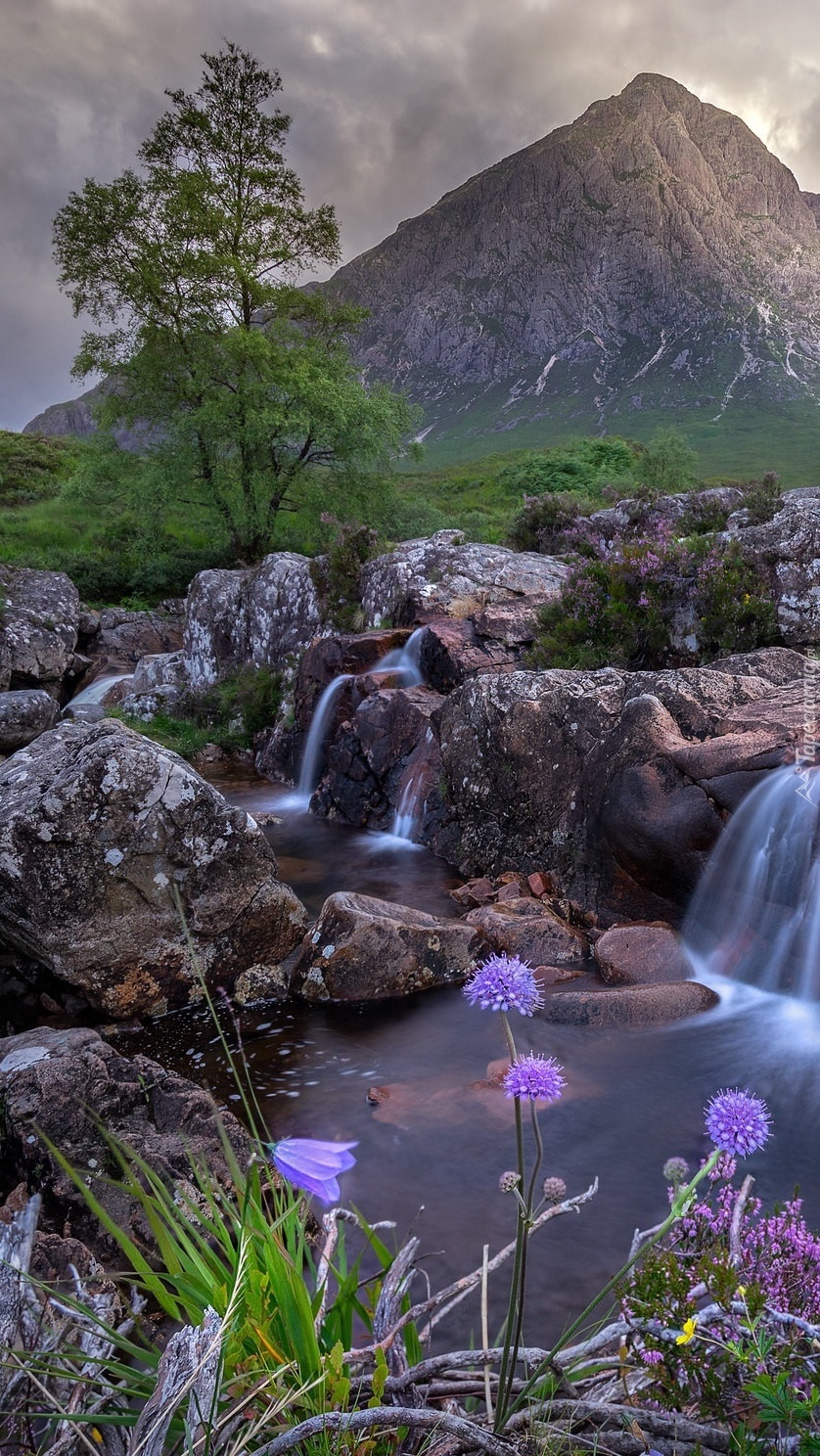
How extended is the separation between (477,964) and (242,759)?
1221 centimetres

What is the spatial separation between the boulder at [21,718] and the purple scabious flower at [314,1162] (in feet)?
45.1

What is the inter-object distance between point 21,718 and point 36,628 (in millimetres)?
4866

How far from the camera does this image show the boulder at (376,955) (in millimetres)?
7504

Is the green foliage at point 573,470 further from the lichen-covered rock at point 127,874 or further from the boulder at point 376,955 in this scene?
the lichen-covered rock at point 127,874

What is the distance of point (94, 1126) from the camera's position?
14.4ft

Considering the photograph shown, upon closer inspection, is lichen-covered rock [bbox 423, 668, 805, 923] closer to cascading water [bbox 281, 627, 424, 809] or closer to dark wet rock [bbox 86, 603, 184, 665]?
cascading water [bbox 281, 627, 424, 809]

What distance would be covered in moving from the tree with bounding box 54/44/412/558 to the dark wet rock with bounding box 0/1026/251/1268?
21.3 metres

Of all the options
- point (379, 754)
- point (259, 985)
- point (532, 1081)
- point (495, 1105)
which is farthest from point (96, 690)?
point (532, 1081)

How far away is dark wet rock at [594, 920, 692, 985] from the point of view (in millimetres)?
7477

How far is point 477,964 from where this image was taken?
721cm

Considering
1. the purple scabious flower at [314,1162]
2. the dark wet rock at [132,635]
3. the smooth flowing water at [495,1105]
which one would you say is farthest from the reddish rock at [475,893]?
the dark wet rock at [132,635]

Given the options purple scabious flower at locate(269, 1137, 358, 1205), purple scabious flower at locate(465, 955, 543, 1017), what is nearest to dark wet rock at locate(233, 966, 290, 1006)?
purple scabious flower at locate(269, 1137, 358, 1205)

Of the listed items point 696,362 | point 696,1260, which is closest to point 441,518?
point 696,1260

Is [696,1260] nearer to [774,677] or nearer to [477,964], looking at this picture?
[477,964]
